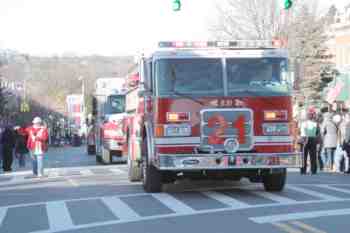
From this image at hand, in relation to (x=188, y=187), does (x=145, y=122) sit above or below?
above

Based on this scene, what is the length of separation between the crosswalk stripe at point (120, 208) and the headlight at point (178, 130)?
1.57 m

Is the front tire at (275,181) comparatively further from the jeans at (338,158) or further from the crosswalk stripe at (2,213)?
the jeans at (338,158)

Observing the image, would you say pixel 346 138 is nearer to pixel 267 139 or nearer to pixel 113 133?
pixel 267 139

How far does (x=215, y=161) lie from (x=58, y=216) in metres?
3.48

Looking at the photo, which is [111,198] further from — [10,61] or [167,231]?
[10,61]

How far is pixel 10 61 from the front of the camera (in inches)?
3706

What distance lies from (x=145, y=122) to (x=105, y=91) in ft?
55.6

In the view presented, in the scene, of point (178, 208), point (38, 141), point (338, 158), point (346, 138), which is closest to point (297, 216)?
point (178, 208)

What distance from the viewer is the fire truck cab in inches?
1208

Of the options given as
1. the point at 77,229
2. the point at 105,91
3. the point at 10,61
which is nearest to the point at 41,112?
the point at 10,61

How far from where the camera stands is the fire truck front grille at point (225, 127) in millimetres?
15742

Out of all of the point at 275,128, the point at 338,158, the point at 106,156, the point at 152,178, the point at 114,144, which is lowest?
the point at 152,178

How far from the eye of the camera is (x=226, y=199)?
15445 millimetres

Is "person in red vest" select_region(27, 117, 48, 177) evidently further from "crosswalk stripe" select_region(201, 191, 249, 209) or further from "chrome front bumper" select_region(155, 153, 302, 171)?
"chrome front bumper" select_region(155, 153, 302, 171)
